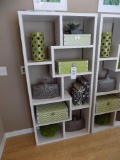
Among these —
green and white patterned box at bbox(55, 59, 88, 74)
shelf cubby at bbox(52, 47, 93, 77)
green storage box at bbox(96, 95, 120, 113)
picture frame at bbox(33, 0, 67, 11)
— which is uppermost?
picture frame at bbox(33, 0, 67, 11)

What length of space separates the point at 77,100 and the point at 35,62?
2.40 ft

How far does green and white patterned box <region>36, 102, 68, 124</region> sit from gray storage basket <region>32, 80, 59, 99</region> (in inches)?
7.3

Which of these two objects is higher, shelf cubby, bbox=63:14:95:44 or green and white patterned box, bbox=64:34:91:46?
shelf cubby, bbox=63:14:95:44

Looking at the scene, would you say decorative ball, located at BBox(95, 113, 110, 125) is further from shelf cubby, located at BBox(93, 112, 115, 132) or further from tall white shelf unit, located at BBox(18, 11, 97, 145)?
tall white shelf unit, located at BBox(18, 11, 97, 145)

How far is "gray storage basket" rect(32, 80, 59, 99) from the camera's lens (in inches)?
52.8

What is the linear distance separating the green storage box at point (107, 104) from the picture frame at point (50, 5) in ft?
4.17

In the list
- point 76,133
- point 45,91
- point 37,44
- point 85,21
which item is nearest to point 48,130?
point 76,133

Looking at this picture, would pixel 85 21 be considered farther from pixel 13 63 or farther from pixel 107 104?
pixel 107 104

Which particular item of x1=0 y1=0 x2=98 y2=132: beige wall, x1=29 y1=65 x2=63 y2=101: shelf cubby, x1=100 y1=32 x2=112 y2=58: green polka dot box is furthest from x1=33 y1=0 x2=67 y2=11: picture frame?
x1=29 y1=65 x2=63 y2=101: shelf cubby

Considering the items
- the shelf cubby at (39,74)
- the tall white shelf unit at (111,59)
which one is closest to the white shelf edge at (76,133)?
the tall white shelf unit at (111,59)

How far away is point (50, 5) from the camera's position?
127cm

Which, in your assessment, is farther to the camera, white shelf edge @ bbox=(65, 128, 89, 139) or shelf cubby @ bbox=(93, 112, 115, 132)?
shelf cubby @ bbox=(93, 112, 115, 132)

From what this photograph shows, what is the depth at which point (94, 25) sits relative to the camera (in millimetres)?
1199

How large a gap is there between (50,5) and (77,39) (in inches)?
19.8
